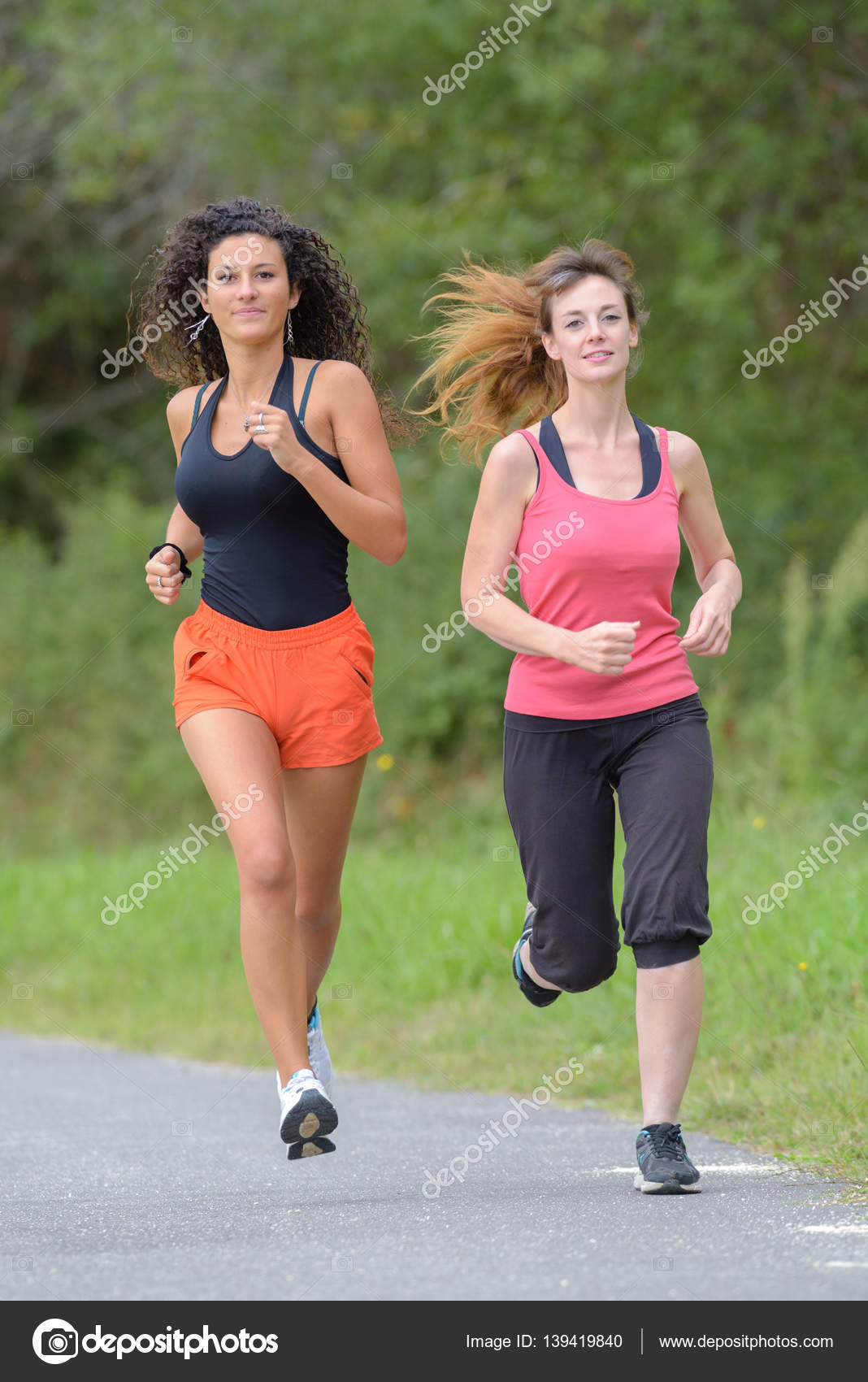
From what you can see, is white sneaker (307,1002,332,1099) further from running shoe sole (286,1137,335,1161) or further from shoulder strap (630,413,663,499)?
shoulder strap (630,413,663,499)

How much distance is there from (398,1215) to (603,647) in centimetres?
143

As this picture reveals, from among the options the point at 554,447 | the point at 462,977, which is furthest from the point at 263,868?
the point at 462,977

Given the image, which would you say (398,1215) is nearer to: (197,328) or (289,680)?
(289,680)

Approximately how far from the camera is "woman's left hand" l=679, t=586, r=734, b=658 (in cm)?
461

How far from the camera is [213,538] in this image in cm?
500

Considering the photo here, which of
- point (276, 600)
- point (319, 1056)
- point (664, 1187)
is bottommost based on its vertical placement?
point (664, 1187)

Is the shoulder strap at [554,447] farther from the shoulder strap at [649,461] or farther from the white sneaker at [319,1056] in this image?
the white sneaker at [319,1056]

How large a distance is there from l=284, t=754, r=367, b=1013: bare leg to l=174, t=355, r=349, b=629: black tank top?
423mm

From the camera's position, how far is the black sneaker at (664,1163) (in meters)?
4.57

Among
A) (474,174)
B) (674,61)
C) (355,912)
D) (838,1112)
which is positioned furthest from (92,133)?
(838,1112)

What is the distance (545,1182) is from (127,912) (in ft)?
22.6

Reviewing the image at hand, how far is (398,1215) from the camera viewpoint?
4480 mm
